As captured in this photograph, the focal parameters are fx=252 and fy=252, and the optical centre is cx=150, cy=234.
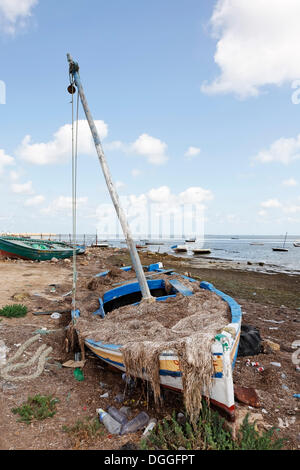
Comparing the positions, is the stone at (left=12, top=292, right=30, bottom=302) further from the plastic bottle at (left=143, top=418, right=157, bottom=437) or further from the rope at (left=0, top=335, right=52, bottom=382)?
the plastic bottle at (left=143, top=418, right=157, bottom=437)

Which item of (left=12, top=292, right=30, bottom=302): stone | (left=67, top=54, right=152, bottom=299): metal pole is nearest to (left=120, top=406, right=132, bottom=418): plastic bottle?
(left=67, top=54, right=152, bottom=299): metal pole

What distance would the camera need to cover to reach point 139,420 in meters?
3.40

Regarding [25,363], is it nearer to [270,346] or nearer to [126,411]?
[126,411]

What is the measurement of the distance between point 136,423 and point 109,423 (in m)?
0.36

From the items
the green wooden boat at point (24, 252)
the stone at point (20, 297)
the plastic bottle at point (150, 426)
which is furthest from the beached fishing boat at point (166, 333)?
the green wooden boat at point (24, 252)

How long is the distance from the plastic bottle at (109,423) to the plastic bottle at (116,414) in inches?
3.7

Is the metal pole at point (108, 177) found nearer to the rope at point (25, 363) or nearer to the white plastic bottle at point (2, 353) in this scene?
the rope at point (25, 363)

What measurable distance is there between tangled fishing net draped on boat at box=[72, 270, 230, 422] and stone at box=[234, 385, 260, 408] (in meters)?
1.03

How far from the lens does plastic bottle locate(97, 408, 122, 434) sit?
322cm

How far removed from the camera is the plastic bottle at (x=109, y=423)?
322 cm

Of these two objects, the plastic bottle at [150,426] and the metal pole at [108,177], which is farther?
the metal pole at [108,177]

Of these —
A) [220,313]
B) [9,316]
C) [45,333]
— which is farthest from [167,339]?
[9,316]

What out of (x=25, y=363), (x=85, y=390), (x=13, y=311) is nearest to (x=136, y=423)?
(x=85, y=390)
